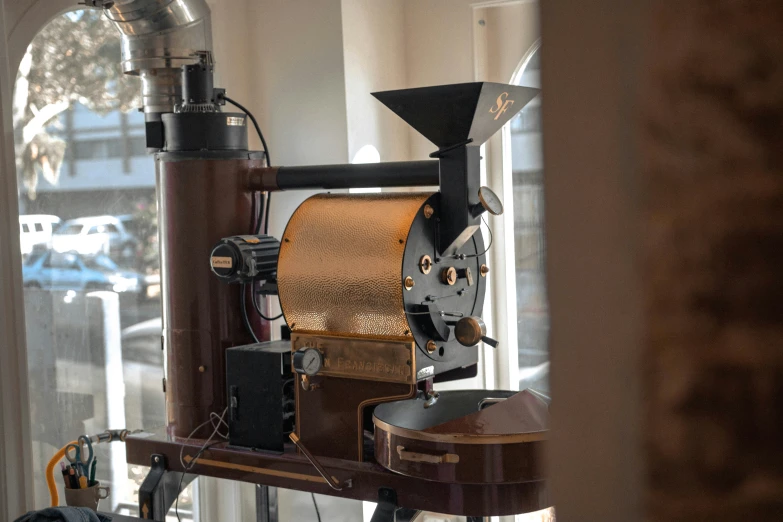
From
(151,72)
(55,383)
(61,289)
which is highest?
(151,72)

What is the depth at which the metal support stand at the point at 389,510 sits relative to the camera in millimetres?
1987

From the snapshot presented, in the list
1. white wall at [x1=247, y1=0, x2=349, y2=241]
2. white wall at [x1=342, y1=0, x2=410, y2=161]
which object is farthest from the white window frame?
white wall at [x1=247, y1=0, x2=349, y2=241]

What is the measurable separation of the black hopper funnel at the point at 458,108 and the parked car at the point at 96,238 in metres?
1.74

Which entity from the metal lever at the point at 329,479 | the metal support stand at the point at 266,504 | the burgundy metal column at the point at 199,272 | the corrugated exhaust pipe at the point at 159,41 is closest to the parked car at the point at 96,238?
the corrugated exhaust pipe at the point at 159,41

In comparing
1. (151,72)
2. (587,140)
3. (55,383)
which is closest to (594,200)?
(587,140)

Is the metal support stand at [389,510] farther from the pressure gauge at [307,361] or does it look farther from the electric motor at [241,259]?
the electric motor at [241,259]

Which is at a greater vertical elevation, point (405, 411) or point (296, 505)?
point (405, 411)

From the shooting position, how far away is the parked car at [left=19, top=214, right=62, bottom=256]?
10.3 ft

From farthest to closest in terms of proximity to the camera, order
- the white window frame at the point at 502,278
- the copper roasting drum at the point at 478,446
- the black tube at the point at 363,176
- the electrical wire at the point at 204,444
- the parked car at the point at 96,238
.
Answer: the white window frame at the point at 502,278 < the parked car at the point at 96,238 < the electrical wire at the point at 204,444 < the black tube at the point at 363,176 < the copper roasting drum at the point at 478,446

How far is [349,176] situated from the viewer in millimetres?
2324

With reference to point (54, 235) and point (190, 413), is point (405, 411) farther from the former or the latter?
point (54, 235)

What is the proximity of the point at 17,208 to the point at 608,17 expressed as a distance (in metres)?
3.26

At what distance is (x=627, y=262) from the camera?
0.52ft

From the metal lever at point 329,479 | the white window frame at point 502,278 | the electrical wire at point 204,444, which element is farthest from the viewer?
the white window frame at point 502,278
